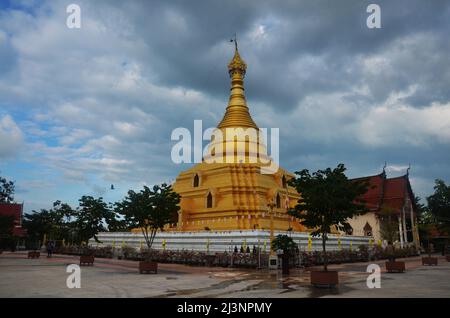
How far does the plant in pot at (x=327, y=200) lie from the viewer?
15484 millimetres

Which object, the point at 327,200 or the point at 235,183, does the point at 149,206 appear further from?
the point at 235,183

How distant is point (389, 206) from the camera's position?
169 feet

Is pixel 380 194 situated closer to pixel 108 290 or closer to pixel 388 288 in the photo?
pixel 388 288

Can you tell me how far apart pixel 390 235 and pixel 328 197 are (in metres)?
26.5

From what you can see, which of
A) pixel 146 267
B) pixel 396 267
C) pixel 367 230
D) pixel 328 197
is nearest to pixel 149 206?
pixel 146 267

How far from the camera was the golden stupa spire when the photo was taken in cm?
4797

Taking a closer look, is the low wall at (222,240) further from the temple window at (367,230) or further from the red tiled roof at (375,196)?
the red tiled roof at (375,196)

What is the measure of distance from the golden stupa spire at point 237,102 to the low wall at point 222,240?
16.8m

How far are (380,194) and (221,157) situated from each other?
78.7 feet

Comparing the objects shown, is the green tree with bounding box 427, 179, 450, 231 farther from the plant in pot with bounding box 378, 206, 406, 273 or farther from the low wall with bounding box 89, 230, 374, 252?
the low wall with bounding box 89, 230, 374, 252

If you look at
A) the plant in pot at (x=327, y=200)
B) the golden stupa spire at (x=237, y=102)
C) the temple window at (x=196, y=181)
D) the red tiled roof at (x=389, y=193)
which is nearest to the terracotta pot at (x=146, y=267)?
the plant in pot at (x=327, y=200)

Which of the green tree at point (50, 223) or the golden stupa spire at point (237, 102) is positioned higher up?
the golden stupa spire at point (237, 102)

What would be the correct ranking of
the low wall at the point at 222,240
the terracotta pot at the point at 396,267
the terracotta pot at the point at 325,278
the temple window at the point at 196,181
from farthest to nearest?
the temple window at the point at 196,181 < the low wall at the point at 222,240 < the terracotta pot at the point at 396,267 < the terracotta pot at the point at 325,278

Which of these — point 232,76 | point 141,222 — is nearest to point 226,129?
point 232,76
